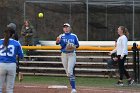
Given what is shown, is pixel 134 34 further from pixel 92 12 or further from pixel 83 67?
pixel 83 67

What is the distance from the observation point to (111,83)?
54.0ft

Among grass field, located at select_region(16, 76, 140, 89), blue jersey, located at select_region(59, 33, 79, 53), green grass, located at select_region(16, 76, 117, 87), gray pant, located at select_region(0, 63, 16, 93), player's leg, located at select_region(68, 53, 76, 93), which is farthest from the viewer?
green grass, located at select_region(16, 76, 117, 87)

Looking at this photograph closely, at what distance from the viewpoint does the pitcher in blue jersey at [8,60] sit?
10.5 meters

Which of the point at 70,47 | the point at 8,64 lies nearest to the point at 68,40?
the point at 70,47

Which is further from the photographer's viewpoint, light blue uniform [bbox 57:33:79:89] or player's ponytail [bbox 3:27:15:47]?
light blue uniform [bbox 57:33:79:89]

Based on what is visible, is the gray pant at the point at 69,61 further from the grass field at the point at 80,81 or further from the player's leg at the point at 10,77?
the player's leg at the point at 10,77

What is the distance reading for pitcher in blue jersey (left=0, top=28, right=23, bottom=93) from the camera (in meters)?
10.5

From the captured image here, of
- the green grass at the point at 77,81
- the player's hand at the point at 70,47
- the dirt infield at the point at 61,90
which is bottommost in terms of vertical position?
the green grass at the point at 77,81

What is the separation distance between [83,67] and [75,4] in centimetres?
474

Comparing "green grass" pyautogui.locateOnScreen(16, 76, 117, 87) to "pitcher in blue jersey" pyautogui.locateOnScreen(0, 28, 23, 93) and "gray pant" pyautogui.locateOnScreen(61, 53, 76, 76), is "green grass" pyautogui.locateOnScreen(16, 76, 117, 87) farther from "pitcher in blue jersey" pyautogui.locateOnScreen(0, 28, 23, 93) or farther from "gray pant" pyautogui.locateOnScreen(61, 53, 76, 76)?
"pitcher in blue jersey" pyautogui.locateOnScreen(0, 28, 23, 93)

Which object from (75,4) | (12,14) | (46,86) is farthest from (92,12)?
(46,86)

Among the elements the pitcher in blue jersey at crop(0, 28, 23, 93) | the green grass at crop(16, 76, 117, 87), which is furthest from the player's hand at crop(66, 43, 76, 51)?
the pitcher in blue jersey at crop(0, 28, 23, 93)

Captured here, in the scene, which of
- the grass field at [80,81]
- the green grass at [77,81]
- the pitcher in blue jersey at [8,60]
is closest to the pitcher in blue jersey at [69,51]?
the grass field at [80,81]

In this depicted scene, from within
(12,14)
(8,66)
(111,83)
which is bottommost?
(111,83)
